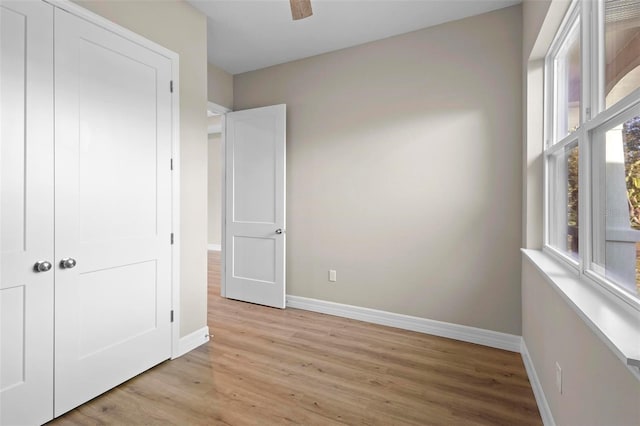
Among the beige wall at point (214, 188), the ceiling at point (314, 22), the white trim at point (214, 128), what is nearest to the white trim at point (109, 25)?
the ceiling at point (314, 22)

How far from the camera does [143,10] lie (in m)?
2.28

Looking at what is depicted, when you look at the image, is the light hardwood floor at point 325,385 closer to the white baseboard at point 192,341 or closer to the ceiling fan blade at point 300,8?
the white baseboard at point 192,341

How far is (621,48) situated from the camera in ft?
3.87

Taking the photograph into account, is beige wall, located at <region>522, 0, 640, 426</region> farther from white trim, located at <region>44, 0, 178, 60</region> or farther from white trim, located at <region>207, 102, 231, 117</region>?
white trim, located at <region>207, 102, 231, 117</region>

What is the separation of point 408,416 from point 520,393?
803mm

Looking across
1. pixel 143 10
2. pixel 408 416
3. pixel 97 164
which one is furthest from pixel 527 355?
pixel 143 10

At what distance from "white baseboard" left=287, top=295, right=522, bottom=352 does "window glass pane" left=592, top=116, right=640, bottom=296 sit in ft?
5.12

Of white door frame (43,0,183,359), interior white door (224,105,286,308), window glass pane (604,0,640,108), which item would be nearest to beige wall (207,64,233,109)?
interior white door (224,105,286,308)

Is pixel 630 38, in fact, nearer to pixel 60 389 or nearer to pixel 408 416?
pixel 408 416

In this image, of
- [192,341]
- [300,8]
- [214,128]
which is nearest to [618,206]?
[300,8]

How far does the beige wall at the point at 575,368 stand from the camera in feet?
3.01

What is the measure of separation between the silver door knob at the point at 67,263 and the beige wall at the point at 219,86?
246cm

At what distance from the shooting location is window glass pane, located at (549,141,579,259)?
177 cm

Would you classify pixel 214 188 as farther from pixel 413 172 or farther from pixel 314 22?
pixel 413 172
